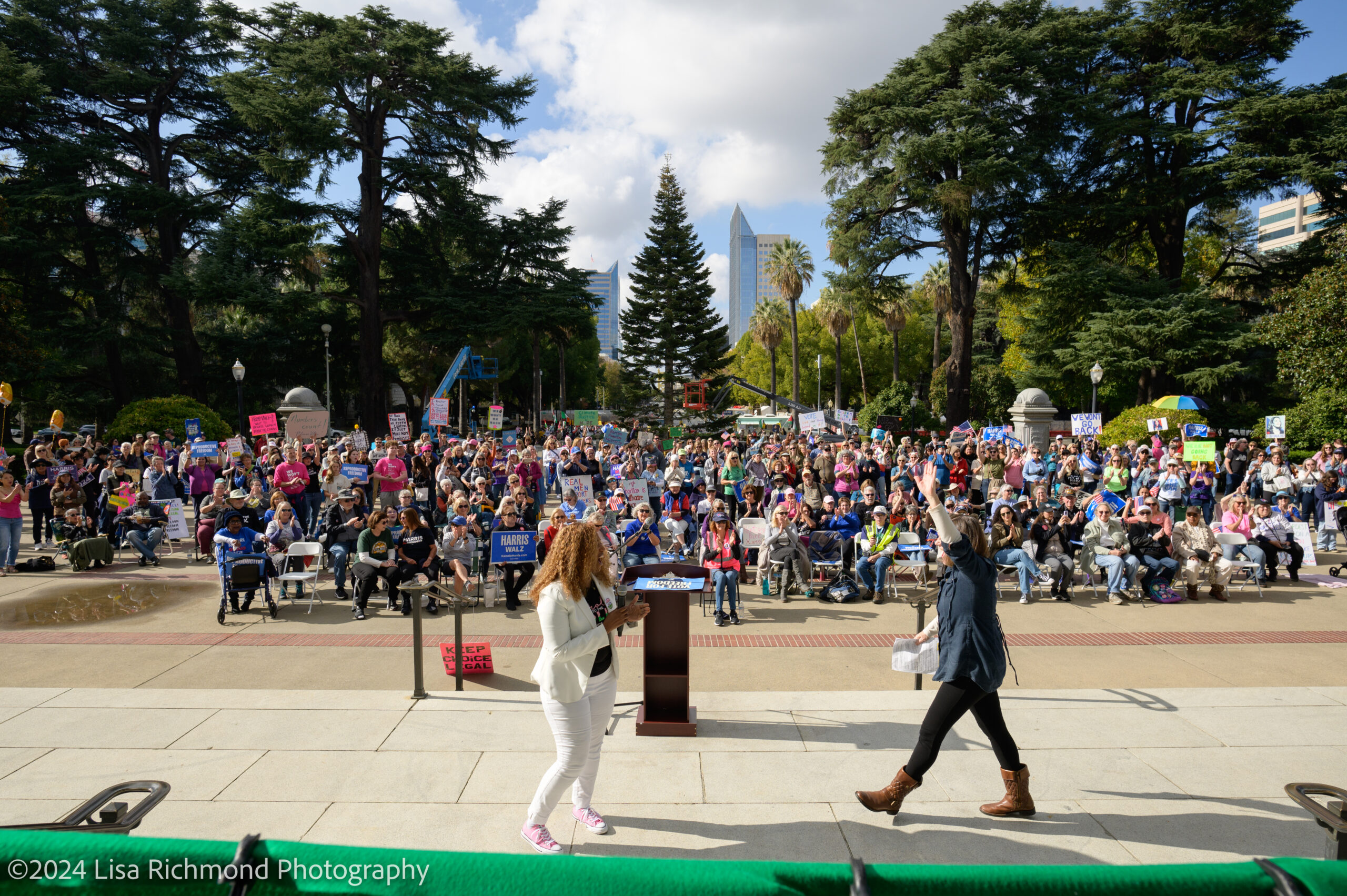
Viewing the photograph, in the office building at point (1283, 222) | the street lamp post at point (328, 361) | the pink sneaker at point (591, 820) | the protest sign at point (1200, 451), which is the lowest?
the pink sneaker at point (591, 820)

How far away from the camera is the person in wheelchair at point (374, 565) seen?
9992 millimetres

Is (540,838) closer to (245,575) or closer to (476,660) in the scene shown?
(476,660)

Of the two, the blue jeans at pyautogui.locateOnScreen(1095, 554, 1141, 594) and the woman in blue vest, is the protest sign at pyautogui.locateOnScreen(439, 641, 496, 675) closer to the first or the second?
the woman in blue vest

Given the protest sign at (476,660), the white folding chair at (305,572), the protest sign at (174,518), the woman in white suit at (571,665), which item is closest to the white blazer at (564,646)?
the woman in white suit at (571,665)

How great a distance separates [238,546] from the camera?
10344 mm

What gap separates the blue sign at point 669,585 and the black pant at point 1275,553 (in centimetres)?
1084

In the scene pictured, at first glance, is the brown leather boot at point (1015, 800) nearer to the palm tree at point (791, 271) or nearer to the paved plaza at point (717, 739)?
the paved plaza at point (717, 739)

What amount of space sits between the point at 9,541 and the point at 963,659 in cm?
1460

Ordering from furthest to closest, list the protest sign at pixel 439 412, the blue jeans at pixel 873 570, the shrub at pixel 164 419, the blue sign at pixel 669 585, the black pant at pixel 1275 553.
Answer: the shrub at pixel 164 419
the protest sign at pixel 439 412
the black pant at pixel 1275 553
the blue jeans at pixel 873 570
the blue sign at pixel 669 585

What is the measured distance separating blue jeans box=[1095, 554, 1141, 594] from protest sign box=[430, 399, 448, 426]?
1666 centimetres

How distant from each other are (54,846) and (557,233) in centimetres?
3545

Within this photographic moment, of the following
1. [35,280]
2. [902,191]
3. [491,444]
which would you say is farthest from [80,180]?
[902,191]

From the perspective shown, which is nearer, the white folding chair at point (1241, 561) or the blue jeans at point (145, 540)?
the white folding chair at point (1241, 561)

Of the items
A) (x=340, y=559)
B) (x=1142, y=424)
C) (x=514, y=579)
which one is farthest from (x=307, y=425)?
(x=1142, y=424)
